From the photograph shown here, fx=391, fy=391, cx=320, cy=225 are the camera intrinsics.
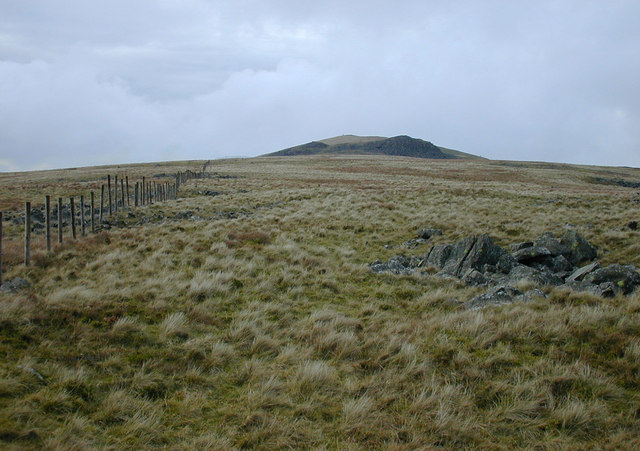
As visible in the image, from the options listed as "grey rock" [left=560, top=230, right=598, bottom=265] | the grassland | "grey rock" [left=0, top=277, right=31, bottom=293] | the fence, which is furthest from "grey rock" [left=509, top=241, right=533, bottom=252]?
the fence

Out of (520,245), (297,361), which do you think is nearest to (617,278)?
(520,245)

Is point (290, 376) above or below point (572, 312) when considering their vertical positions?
below

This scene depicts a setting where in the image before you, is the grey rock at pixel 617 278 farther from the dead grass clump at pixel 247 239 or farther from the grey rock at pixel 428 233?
the dead grass clump at pixel 247 239

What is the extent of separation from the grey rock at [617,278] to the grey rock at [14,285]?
13.4 meters

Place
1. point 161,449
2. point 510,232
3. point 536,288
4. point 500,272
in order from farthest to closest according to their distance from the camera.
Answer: point 510,232 → point 500,272 → point 536,288 → point 161,449

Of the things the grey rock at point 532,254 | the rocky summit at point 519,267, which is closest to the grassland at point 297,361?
the rocky summit at point 519,267

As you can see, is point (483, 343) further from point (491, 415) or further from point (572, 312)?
point (572, 312)

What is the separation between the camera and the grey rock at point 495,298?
8445mm

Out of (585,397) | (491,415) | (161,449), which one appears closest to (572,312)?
(585,397)

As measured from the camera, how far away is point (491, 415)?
192 inches

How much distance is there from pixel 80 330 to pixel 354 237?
1199 cm

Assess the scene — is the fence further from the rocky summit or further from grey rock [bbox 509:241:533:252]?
grey rock [bbox 509:241:533:252]

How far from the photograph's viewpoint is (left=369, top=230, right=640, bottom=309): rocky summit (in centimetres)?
893

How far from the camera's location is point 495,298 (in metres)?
8.64
